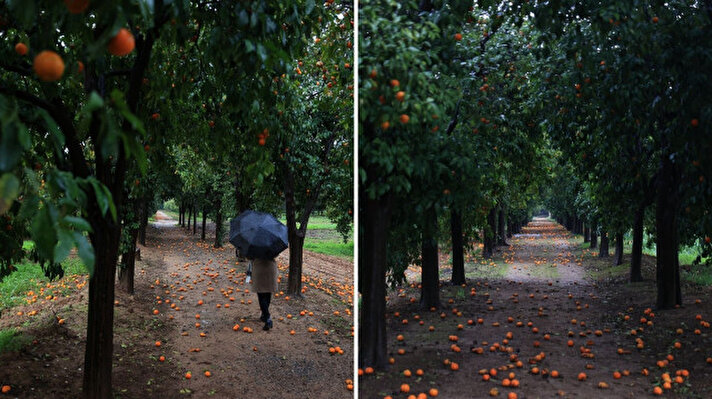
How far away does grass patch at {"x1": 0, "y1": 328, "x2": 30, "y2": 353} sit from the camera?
14.0 ft

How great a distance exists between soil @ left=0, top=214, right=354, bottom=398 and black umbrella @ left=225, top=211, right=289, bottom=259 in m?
0.49

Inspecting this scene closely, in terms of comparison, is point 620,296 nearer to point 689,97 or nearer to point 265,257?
point 689,97

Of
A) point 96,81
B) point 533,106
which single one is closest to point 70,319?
point 96,81

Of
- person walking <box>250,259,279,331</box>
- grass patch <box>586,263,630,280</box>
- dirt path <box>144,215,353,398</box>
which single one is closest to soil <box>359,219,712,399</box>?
dirt path <box>144,215,353,398</box>

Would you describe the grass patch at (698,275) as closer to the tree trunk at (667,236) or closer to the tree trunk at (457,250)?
the tree trunk at (667,236)

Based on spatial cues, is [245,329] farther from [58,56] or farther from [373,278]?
[58,56]

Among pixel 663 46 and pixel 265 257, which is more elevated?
pixel 663 46

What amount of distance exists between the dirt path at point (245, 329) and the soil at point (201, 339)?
0.01 m

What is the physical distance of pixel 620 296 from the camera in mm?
5703

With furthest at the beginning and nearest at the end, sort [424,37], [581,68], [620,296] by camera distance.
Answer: [620,296] < [581,68] < [424,37]

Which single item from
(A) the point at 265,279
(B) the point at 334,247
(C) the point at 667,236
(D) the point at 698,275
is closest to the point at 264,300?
(A) the point at 265,279

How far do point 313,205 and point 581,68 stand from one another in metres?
2.63

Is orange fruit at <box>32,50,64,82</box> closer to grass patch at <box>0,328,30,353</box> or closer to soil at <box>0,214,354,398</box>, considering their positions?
soil at <box>0,214,354,398</box>

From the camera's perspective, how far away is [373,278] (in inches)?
97.0
